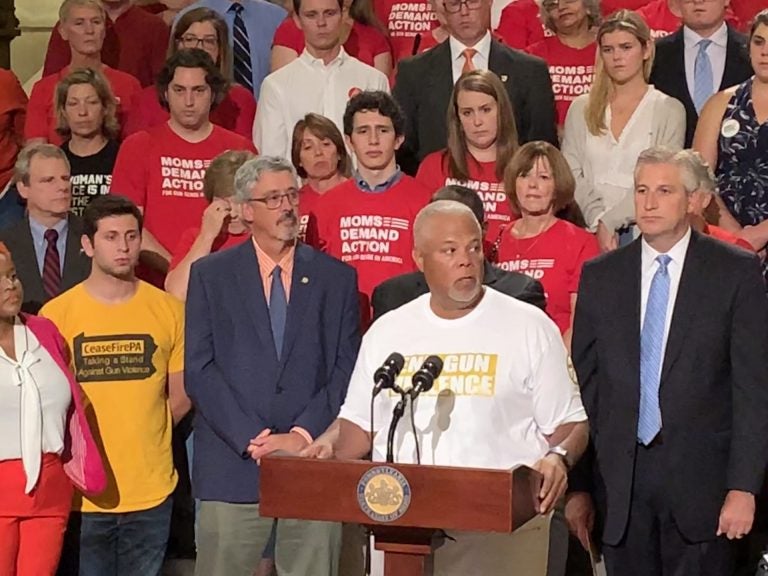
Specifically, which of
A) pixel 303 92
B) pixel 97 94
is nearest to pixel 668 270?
pixel 303 92

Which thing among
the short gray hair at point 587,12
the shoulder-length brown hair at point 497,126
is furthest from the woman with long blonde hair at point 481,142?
the short gray hair at point 587,12

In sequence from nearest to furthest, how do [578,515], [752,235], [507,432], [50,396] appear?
1. [507,432]
2. [578,515]
3. [50,396]
4. [752,235]

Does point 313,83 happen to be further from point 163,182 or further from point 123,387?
point 123,387

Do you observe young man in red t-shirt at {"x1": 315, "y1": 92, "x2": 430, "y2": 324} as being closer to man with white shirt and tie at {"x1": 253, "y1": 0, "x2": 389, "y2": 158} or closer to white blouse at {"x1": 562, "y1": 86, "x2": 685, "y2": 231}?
man with white shirt and tie at {"x1": 253, "y1": 0, "x2": 389, "y2": 158}

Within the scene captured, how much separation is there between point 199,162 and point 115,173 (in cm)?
37

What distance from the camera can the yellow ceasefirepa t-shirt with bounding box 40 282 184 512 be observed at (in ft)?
18.6

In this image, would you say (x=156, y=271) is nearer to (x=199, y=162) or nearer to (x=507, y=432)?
(x=199, y=162)

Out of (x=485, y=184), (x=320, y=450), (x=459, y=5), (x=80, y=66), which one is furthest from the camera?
(x=80, y=66)

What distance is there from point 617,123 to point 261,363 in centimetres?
230

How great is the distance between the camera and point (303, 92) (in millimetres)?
7242

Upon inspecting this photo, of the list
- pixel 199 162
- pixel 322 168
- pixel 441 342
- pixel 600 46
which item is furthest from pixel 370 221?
pixel 441 342

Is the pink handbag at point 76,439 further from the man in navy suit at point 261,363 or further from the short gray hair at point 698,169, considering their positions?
the short gray hair at point 698,169

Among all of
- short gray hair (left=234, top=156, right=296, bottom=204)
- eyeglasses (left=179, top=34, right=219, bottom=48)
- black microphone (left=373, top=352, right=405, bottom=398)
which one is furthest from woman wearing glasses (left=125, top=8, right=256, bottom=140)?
black microphone (left=373, top=352, right=405, bottom=398)

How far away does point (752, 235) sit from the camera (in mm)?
6164
